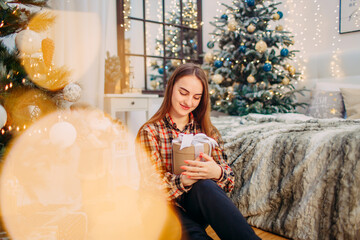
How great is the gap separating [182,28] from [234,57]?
35.4 inches

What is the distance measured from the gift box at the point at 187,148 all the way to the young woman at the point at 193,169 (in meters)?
0.02

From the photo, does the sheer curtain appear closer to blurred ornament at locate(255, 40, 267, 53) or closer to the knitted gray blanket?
the knitted gray blanket

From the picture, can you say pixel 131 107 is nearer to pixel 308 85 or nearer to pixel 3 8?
pixel 3 8

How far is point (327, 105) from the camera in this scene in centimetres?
256

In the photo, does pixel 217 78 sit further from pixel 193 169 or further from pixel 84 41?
pixel 193 169

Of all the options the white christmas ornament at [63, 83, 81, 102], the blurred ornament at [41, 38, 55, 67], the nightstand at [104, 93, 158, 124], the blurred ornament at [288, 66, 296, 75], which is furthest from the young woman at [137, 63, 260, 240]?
the blurred ornament at [288, 66, 296, 75]

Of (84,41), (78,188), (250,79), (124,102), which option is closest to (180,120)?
(78,188)

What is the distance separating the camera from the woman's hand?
958 millimetres

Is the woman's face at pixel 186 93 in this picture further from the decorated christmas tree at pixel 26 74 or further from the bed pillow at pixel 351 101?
the bed pillow at pixel 351 101

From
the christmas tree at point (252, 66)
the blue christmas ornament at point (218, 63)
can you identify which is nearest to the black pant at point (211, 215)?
the christmas tree at point (252, 66)

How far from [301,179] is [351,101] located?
1.50 m

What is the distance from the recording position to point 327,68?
3.10 m

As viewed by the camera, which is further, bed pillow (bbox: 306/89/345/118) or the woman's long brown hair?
bed pillow (bbox: 306/89/345/118)

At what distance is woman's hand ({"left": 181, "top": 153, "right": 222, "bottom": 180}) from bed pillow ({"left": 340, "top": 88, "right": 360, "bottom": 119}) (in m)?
1.90
